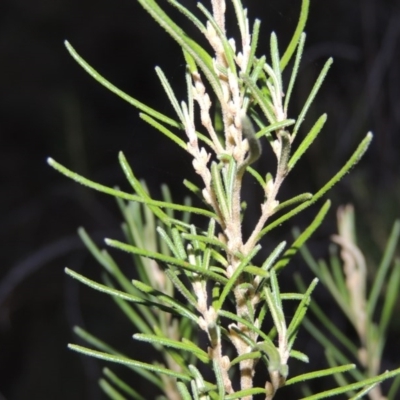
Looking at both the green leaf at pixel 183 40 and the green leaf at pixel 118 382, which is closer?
the green leaf at pixel 183 40

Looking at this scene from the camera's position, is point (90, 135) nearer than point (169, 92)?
No

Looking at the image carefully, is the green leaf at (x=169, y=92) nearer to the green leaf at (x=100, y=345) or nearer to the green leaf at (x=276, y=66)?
the green leaf at (x=276, y=66)

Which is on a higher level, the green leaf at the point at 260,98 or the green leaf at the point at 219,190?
the green leaf at the point at 260,98

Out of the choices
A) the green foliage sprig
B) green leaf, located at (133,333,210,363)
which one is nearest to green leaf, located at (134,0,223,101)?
the green foliage sprig

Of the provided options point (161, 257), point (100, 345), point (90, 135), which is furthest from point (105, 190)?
point (90, 135)

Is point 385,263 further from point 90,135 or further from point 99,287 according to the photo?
point 90,135

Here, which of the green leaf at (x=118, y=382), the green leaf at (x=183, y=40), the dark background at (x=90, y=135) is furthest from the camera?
the dark background at (x=90, y=135)

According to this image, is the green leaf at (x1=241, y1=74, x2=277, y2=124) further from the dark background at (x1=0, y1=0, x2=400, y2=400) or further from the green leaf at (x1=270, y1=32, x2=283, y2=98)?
the dark background at (x1=0, y1=0, x2=400, y2=400)

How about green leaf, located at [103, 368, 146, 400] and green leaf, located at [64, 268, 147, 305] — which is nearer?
A: green leaf, located at [64, 268, 147, 305]

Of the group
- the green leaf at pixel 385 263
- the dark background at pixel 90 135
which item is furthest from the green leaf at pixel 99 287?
the dark background at pixel 90 135
